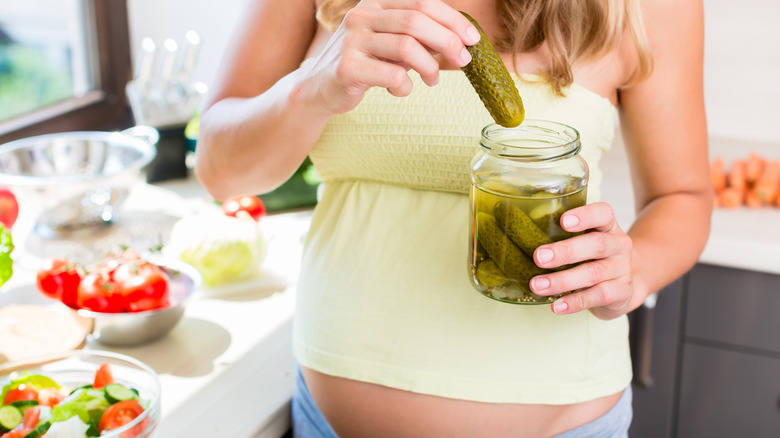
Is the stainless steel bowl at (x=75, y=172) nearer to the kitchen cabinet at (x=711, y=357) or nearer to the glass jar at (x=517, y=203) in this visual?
the glass jar at (x=517, y=203)

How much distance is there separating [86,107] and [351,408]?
5.22ft

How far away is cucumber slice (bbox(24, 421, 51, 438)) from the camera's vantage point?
855mm

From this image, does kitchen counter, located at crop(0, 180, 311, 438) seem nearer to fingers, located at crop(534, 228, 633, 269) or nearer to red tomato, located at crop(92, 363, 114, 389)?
red tomato, located at crop(92, 363, 114, 389)

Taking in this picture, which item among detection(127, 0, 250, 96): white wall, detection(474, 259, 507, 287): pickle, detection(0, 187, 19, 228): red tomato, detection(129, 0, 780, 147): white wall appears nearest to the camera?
detection(474, 259, 507, 287): pickle

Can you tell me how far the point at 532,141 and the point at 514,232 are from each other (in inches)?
5.4

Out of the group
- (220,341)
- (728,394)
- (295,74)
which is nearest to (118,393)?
(220,341)

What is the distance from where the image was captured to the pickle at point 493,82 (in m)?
0.72

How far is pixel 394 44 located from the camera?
2.25 ft

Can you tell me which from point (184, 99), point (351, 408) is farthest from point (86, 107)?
point (351, 408)

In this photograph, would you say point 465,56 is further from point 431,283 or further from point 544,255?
point 431,283

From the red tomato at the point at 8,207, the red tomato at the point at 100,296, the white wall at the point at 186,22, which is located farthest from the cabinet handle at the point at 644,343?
the white wall at the point at 186,22

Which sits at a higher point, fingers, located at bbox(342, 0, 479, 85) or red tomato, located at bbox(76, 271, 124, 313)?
fingers, located at bbox(342, 0, 479, 85)

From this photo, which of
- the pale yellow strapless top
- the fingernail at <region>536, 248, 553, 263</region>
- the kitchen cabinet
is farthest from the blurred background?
the fingernail at <region>536, 248, 553, 263</region>

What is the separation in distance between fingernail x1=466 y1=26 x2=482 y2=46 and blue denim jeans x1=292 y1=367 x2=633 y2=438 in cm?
53
